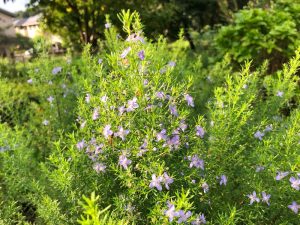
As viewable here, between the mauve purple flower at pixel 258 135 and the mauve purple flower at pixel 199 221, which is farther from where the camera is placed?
the mauve purple flower at pixel 258 135

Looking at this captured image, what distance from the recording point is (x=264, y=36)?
5258mm

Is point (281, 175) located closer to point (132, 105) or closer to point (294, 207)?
point (294, 207)

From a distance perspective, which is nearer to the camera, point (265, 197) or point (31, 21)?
point (265, 197)

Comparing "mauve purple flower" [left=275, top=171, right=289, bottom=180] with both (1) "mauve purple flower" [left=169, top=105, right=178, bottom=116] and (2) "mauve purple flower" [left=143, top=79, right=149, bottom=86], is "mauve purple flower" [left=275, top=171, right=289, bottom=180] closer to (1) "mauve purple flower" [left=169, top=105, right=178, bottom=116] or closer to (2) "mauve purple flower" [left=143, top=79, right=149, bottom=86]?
(1) "mauve purple flower" [left=169, top=105, right=178, bottom=116]

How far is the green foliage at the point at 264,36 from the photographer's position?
514 centimetres

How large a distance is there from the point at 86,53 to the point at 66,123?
0.77 metres

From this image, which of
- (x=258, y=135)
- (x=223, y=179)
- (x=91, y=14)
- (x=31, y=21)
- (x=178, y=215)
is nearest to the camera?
(x=178, y=215)

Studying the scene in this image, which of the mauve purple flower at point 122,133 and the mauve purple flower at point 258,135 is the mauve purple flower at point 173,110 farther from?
the mauve purple flower at point 258,135

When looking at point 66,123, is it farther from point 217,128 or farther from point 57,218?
point 217,128

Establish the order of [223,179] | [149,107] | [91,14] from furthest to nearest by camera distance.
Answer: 1. [91,14]
2. [223,179]
3. [149,107]

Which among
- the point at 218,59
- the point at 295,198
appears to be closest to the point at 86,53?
the point at 295,198

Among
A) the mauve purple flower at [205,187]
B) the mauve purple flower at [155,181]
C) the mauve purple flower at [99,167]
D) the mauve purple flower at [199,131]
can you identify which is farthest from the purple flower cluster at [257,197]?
the mauve purple flower at [99,167]

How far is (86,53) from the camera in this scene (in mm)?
3471

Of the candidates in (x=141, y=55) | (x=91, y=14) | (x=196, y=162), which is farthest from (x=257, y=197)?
(x=91, y=14)
